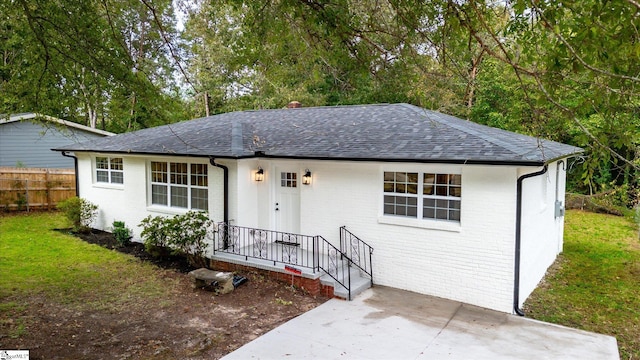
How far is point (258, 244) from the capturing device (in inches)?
401

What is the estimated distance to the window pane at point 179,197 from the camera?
1109 centimetres

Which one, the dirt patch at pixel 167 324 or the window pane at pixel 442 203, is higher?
the window pane at pixel 442 203

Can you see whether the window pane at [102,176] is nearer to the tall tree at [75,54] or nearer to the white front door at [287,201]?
the tall tree at [75,54]

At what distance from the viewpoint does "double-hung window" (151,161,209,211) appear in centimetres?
1066

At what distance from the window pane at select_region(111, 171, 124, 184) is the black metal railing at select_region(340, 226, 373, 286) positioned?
7740 mm

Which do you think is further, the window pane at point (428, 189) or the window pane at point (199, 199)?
the window pane at point (199, 199)

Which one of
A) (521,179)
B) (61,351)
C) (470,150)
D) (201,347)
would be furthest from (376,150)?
(61,351)

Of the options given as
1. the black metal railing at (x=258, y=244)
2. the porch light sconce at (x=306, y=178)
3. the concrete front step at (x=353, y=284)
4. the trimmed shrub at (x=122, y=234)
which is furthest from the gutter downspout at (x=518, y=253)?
the trimmed shrub at (x=122, y=234)

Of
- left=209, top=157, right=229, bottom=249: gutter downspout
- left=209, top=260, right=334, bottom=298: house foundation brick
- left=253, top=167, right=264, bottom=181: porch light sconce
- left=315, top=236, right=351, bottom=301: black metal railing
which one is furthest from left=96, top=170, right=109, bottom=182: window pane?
left=315, top=236, right=351, bottom=301: black metal railing

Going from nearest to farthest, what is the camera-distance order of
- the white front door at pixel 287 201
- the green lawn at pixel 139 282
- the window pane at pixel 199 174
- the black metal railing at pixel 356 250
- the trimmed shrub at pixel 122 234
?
1. the green lawn at pixel 139 282
2. the black metal railing at pixel 356 250
3. the white front door at pixel 287 201
4. the window pane at pixel 199 174
5. the trimmed shrub at pixel 122 234

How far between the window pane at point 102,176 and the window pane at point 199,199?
428cm

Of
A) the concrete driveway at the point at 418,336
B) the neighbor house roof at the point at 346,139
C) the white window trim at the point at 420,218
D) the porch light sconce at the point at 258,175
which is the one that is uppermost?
the neighbor house roof at the point at 346,139

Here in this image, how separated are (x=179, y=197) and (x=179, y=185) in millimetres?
341

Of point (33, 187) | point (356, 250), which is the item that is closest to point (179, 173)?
point (356, 250)
